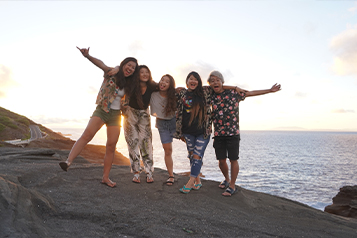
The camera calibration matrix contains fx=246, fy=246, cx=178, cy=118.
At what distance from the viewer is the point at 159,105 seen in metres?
5.41

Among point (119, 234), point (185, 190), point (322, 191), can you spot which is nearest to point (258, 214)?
point (185, 190)

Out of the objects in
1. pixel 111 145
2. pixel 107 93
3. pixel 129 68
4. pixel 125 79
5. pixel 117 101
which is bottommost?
pixel 111 145

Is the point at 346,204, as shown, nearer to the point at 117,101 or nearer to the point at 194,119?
the point at 194,119

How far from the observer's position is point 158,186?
5332 millimetres

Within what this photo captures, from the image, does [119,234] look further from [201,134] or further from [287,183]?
[287,183]

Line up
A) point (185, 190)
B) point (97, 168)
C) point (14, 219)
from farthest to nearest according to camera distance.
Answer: point (97, 168) → point (185, 190) → point (14, 219)

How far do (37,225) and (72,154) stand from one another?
6.16 feet

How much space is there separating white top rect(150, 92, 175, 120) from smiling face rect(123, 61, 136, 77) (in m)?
0.77

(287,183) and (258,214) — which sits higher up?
(258,214)

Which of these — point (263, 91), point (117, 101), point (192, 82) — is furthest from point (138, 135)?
point (263, 91)

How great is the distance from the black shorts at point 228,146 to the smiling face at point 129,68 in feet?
7.63

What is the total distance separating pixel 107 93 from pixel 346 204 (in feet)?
32.2

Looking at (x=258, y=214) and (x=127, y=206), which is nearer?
(x=127, y=206)

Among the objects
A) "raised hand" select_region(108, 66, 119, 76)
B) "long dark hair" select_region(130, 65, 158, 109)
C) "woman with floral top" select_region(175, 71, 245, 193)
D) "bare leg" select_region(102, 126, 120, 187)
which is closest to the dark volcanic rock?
"woman with floral top" select_region(175, 71, 245, 193)
